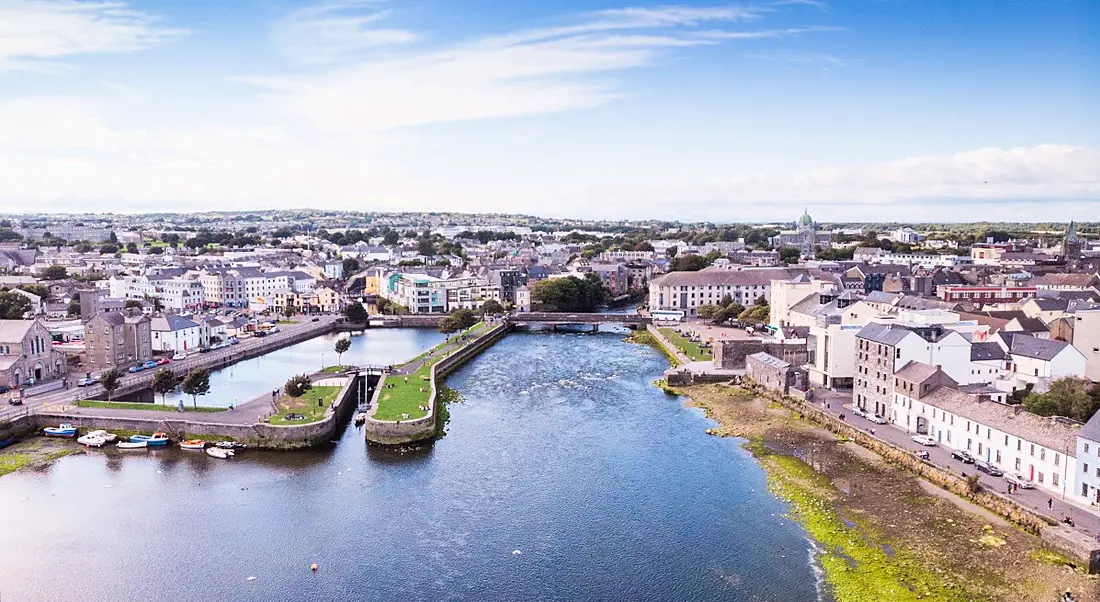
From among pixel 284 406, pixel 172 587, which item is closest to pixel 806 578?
pixel 172 587

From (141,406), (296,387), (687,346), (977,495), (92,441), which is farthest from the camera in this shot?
(687,346)

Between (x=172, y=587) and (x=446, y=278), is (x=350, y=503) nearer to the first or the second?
(x=172, y=587)

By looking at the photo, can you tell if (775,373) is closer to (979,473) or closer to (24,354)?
(979,473)

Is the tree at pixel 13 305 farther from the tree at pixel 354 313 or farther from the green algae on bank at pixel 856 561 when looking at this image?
the green algae on bank at pixel 856 561

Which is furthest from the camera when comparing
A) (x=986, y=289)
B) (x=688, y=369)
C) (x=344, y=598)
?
(x=986, y=289)

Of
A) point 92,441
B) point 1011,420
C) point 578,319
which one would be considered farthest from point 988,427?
point 578,319

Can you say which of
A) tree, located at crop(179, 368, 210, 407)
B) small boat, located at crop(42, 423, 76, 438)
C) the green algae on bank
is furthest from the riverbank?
small boat, located at crop(42, 423, 76, 438)
